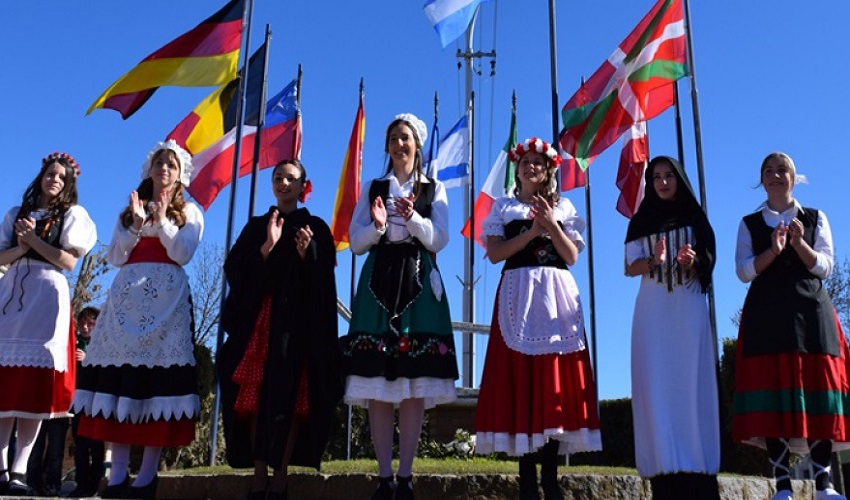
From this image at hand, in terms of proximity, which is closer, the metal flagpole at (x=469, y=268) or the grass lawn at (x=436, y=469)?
the grass lawn at (x=436, y=469)

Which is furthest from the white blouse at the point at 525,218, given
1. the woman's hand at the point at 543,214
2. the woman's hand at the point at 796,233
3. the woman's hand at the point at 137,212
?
the woman's hand at the point at 137,212

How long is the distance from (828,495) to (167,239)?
4.08m

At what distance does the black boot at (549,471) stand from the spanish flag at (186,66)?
5677mm

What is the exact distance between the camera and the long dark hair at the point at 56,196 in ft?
19.0

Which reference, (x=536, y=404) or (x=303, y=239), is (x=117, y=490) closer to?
(x=303, y=239)

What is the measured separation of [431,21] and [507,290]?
15.6 feet

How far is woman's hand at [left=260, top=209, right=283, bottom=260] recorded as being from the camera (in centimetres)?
520

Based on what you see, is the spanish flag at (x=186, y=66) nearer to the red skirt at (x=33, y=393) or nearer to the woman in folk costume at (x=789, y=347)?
the red skirt at (x=33, y=393)

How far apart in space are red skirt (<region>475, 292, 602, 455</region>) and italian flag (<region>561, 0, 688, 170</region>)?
4.26 m

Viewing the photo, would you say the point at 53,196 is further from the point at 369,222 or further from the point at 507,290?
the point at 507,290

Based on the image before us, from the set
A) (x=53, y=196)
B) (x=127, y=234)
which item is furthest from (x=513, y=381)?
(x=53, y=196)

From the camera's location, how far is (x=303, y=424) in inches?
203

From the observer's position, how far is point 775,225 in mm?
5480

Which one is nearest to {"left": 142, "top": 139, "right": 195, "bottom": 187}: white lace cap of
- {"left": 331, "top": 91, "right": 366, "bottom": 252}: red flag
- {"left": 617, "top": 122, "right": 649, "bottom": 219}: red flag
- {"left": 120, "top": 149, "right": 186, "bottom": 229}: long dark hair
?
{"left": 120, "top": 149, "right": 186, "bottom": 229}: long dark hair
